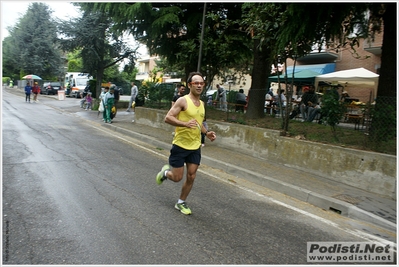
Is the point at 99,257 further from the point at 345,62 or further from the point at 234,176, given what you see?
the point at 345,62

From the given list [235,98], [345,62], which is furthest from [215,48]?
[345,62]

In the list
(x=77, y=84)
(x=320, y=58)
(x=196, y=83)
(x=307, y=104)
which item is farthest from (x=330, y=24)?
(x=77, y=84)

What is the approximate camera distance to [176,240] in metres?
3.71

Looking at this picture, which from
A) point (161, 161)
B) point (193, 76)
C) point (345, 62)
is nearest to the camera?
point (193, 76)

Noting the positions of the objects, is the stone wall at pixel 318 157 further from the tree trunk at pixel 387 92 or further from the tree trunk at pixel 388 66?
the tree trunk at pixel 388 66

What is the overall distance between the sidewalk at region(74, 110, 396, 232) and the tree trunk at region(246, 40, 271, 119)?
1614 mm

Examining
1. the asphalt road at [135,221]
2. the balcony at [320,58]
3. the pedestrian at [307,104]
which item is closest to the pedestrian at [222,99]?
the pedestrian at [307,104]

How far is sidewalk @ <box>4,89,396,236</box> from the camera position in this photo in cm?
510

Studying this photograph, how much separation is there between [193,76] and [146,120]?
32.7 ft

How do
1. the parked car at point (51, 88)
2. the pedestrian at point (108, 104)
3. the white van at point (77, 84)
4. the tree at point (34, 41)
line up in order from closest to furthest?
the pedestrian at point (108, 104), the white van at point (77, 84), the parked car at point (51, 88), the tree at point (34, 41)

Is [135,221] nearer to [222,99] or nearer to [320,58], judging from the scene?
[222,99]

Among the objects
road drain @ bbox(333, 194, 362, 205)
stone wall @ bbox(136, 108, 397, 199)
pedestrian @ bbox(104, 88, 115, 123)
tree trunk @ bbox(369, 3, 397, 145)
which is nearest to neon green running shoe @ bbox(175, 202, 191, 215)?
road drain @ bbox(333, 194, 362, 205)

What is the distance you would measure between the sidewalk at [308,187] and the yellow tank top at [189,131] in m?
2.60

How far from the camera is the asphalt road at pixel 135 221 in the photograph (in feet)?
11.1
